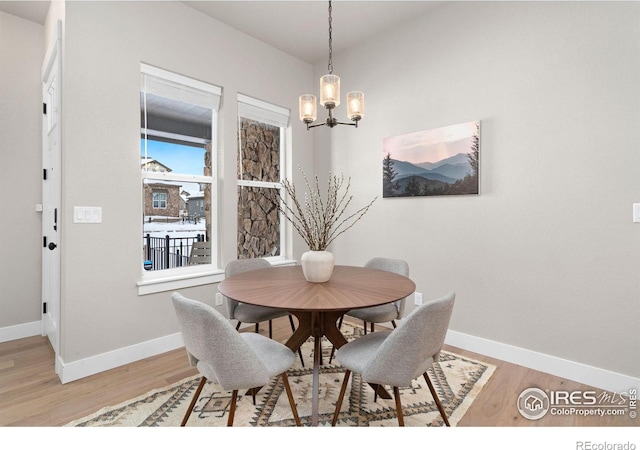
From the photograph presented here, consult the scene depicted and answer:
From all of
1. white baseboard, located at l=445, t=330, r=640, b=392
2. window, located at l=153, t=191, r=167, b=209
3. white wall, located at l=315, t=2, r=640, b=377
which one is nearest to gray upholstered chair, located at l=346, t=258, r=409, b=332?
white wall, located at l=315, t=2, r=640, b=377

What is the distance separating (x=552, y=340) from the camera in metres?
2.29

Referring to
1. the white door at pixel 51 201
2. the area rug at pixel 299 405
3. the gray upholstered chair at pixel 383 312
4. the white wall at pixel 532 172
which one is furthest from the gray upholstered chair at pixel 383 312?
the white door at pixel 51 201

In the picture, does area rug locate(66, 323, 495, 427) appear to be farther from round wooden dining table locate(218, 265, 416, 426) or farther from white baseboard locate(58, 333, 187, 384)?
white baseboard locate(58, 333, 187, 384)

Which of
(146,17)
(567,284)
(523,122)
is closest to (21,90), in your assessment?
(146,17)

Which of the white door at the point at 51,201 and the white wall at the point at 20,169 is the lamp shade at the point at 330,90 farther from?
the white wall at the point at 20,169

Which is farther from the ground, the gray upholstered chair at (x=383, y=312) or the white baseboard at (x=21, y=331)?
Result: the gray upholstered chair at (x=383, y=312)

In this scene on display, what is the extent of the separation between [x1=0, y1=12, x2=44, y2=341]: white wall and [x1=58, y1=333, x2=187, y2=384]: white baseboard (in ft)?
4.19

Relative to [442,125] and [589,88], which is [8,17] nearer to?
[442,125]

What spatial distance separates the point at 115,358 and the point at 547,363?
319 centimetres

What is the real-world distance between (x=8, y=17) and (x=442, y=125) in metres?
4.01

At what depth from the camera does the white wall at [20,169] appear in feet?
9.36

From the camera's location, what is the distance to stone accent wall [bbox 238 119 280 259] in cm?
342

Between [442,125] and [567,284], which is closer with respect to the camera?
[567,284]
